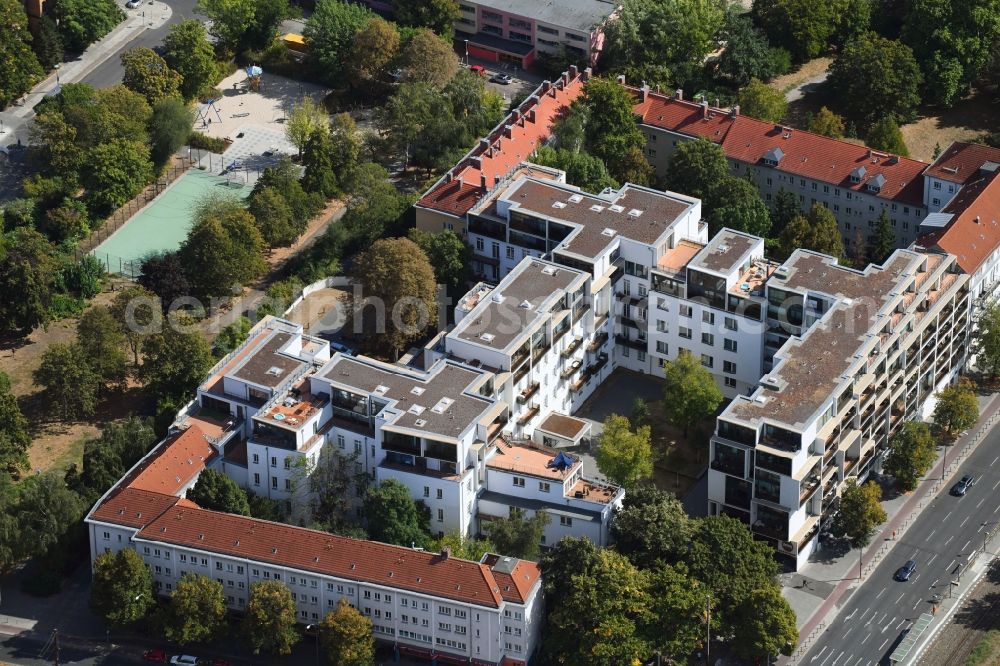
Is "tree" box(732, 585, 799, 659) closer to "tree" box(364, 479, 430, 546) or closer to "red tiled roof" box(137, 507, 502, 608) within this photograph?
"red tiled roof" box(137, 507, 502, 608)

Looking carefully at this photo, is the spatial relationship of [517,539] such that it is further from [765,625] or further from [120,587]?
[120,587]

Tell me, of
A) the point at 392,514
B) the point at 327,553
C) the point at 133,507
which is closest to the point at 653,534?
the point at 392,514

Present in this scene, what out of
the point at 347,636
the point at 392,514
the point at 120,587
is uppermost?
the point at 392,514

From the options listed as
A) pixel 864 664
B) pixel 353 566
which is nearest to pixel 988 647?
pixel 864 664

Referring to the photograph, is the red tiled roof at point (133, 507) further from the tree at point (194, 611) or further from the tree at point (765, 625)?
the tree at point (765, 625)

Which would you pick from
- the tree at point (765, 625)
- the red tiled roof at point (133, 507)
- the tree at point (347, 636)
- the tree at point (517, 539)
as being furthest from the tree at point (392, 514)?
the tree at point (765, 625)

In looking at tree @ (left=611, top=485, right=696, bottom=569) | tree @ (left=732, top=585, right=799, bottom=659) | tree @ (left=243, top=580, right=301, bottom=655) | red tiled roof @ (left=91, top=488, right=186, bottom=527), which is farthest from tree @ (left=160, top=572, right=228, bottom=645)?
tree @ (left=732, top=585, right=799, bottom=659)
